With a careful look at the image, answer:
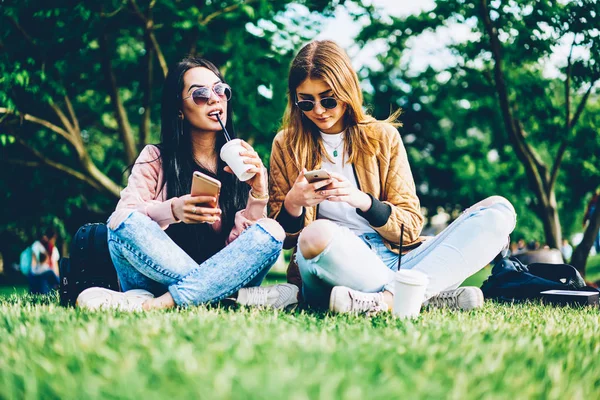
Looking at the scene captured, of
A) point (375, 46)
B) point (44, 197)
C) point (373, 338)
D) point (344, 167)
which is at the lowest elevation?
point (44, 197)

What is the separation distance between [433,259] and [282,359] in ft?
6.07

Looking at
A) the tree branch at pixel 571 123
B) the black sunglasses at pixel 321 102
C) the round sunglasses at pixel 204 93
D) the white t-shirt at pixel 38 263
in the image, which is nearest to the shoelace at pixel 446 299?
the black sunglasses at pixel 321 102

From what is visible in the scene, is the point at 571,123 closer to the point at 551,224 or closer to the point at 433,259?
the point at 551,224

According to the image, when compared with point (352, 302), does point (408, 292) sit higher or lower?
higher

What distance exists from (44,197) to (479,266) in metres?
11.3

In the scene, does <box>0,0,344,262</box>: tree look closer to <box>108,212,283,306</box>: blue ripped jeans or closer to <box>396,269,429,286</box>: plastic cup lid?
<box>108,212,283,306</box>: blue ripped jeans

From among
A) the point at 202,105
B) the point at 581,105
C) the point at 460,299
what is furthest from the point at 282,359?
the point at 581,105

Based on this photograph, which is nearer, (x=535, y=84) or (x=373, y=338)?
(x=373, y=338)

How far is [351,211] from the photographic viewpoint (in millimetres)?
3812

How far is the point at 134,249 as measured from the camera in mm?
3180

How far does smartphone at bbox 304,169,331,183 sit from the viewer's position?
3150mm

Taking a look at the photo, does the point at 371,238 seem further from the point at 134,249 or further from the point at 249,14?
the point at 249,14

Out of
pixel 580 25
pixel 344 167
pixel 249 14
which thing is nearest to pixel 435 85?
pixel 580 25

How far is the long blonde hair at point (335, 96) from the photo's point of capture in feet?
12.4
